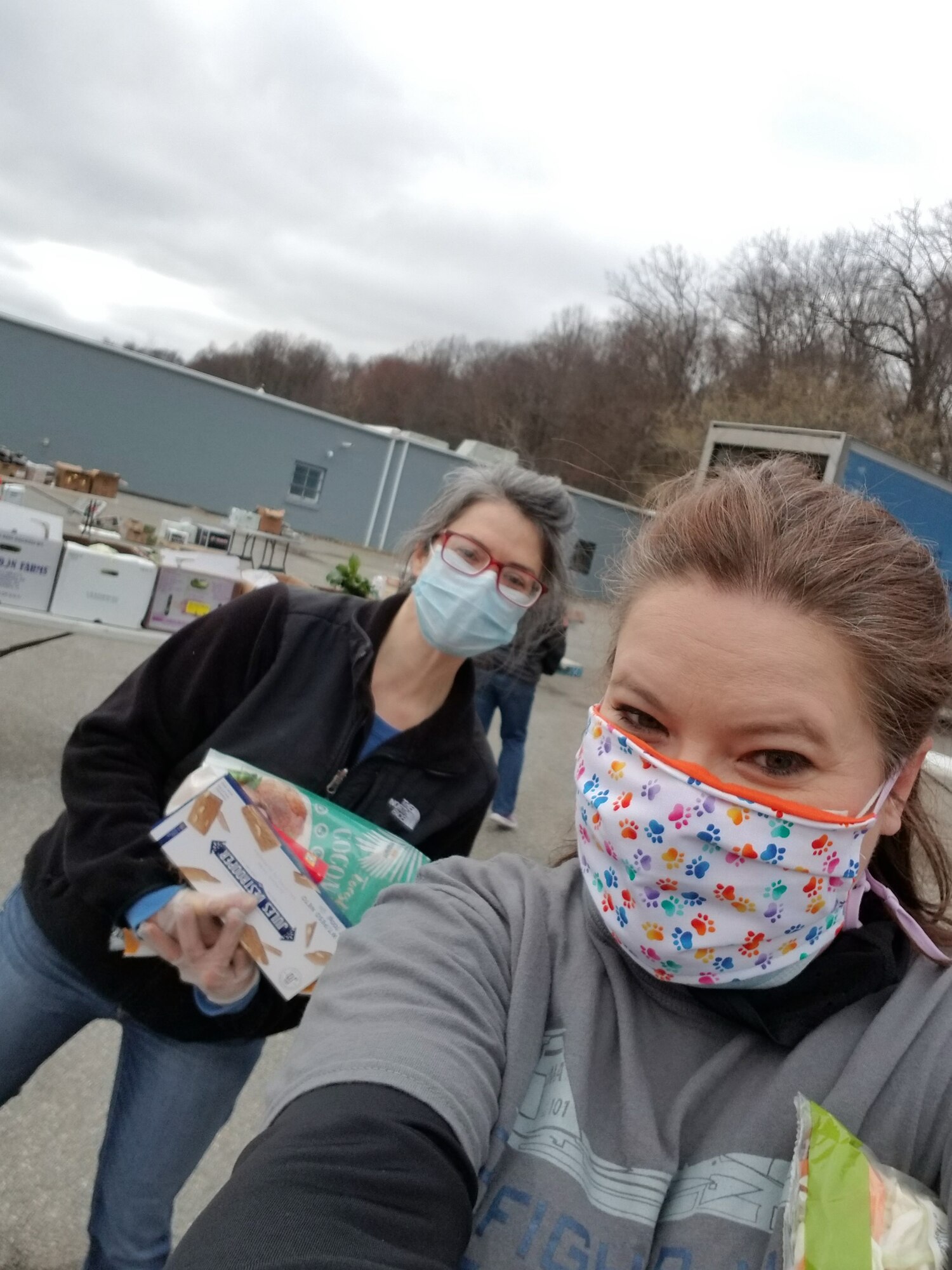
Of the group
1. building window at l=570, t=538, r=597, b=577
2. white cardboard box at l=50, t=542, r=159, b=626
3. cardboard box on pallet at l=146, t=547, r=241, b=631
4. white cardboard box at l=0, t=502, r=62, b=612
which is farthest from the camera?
cardboard box on pallet at l=146, t=547, r=241, b=631

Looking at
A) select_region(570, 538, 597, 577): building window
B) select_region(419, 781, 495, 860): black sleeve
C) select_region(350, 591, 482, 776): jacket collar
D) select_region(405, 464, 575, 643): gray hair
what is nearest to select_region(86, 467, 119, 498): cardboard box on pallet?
select_region(570, 538, 597, 577): building window

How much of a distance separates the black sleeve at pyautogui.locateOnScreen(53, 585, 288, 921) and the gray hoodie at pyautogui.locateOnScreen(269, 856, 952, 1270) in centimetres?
73

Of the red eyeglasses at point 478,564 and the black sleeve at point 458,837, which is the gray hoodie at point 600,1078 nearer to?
the black sleeve at point 458,837

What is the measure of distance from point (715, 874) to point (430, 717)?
975mm

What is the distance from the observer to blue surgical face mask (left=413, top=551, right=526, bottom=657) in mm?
2143

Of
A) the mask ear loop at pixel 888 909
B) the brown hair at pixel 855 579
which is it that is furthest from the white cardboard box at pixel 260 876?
the mask ear loop at pixel 888 909

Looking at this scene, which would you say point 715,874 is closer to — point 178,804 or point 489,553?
point 178,804

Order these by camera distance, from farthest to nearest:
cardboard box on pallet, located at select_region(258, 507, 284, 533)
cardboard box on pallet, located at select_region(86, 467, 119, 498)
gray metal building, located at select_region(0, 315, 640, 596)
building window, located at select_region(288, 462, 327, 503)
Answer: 1. building window, located at select_region(288, 462, 327, 503)
2. gray metal building, located at select_region(0, 315, 640, 596)
3. cardboard box on pallet, located at select_region(86, 467, 119, 498)
4. cardboard box on pallet, located at select_region(258, 507, 284, 533)

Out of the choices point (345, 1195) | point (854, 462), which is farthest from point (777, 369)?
point (345, 1195)

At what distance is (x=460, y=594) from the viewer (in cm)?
227

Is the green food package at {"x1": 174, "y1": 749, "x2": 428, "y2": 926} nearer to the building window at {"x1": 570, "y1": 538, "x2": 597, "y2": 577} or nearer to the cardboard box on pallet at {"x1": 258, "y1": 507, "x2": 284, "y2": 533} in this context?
the building window at {"x1": 570, "y1": 538, "x2": 597, "y2": 577}

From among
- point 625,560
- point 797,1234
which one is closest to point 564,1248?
point 797,1234

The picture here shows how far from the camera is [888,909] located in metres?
1.27

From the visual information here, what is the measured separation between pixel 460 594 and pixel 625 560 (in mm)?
804
